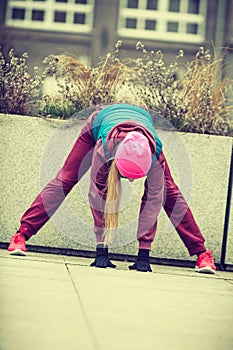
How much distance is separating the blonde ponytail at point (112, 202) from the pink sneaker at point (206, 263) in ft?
2.65

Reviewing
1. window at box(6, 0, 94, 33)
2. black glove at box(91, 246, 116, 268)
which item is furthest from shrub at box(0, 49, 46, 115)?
window at box(6, 0, 94, 33)

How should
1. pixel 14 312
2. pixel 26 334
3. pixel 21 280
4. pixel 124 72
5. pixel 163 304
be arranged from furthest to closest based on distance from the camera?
pixel 124 72 → pixel 21 280 → pixel 163 304 → pixel 14 312 → pixel 26 334

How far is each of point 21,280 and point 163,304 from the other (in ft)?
2.64

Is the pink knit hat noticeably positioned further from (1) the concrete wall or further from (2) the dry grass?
(2) the dry grass

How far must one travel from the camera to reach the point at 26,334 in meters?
2.82

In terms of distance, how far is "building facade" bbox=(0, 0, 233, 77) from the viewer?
84.3 ft

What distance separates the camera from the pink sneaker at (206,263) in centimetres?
566

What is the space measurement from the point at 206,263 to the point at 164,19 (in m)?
22.0

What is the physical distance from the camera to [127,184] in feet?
20.4

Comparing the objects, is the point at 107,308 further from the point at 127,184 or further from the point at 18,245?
the point at 127,184

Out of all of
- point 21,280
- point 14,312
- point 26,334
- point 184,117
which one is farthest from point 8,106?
point 26,334

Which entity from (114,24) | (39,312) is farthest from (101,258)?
(114,24)

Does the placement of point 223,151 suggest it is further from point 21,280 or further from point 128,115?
point 21,280

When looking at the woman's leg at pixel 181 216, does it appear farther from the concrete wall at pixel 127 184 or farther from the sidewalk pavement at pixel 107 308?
the concrete wall at pixel 127 184
